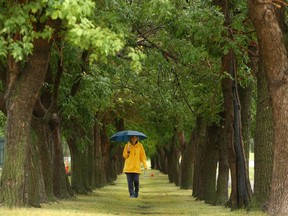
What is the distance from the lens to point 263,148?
15211 mm

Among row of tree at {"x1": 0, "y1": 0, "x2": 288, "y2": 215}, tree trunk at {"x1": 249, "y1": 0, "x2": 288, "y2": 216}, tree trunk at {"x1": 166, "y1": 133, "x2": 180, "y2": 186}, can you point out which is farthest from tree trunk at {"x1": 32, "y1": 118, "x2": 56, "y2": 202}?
tree trunk at {"x1": 166, "y1": 133, "x2": 180, "y2": 186}

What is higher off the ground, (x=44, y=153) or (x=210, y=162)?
(x=44, y=153)

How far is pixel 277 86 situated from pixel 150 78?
629 inches

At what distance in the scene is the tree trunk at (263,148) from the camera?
15070 millimetres

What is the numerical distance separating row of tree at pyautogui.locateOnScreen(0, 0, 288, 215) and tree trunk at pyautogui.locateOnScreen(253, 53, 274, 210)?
2cm

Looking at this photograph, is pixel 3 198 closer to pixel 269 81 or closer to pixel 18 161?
pixel 18 161

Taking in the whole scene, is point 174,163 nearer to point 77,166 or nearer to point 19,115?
point 77,166

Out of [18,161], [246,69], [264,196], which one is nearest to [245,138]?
[246,69]

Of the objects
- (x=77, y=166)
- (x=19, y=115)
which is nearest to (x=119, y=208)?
(x=19, y=115)

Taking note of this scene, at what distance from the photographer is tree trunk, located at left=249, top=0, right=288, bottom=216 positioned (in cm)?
1230

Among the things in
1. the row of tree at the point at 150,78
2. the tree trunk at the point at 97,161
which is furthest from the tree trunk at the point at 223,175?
the tree trunk at the point at 97,161

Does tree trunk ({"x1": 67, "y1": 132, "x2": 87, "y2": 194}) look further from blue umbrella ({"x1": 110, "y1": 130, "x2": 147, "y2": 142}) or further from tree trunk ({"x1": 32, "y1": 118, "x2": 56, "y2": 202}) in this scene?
tree trunk ({"x1": 32, "y1": 118, "x2": 56, "y2": 202})

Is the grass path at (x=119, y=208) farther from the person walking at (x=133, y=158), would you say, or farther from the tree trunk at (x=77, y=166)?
the tree trunk at (x=77, y=166)

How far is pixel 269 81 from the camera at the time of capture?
1262cm
